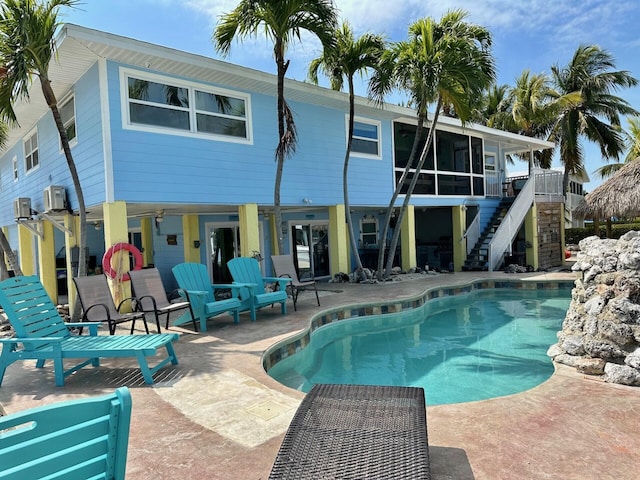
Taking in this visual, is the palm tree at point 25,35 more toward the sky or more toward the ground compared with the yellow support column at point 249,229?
more toward the sky

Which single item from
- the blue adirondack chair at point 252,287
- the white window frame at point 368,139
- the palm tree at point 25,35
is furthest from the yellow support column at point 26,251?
the white window frame at point 368,139

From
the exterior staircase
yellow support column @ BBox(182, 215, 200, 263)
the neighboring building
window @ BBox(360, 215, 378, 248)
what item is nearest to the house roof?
the neighboring building

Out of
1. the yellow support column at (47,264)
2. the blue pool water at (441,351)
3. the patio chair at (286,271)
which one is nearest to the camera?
the blue pool water at (441,351)

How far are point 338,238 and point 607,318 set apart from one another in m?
8.10

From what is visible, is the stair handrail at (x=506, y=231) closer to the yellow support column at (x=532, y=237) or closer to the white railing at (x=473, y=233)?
the yellow support column at (x=532, y=237)

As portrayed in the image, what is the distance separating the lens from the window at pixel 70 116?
29.8 feet

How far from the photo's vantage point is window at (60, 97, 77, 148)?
9.09 meters

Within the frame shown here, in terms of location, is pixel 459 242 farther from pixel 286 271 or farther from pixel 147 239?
pixel 147 239

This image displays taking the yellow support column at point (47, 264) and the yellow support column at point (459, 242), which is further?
the yellow support column at point (459, 242)

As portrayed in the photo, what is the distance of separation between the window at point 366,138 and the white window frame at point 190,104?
12.1 ft

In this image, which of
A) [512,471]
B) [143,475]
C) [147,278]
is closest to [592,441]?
[512,471]

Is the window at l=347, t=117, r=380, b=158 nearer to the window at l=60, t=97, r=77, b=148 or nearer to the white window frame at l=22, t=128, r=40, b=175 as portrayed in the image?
the window at l=60, t=97, r=77, b=148

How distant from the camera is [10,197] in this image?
14.8m

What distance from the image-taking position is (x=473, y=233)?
15.5 m
